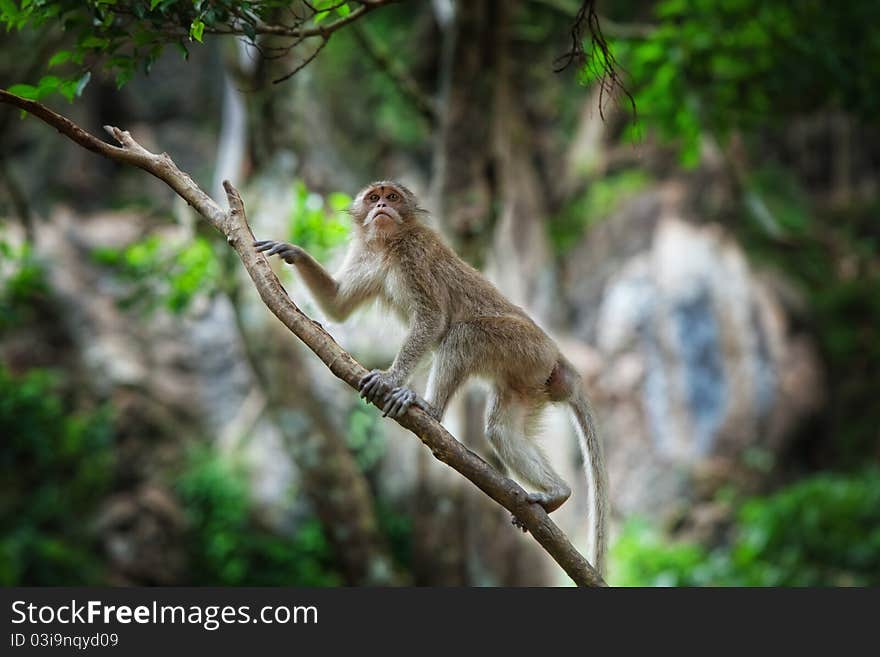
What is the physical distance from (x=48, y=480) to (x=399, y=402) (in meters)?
7.51

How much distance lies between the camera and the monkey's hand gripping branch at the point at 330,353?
3320 mm

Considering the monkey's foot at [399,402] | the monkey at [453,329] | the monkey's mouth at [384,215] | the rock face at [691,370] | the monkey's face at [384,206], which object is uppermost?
the rock face at [691,370]

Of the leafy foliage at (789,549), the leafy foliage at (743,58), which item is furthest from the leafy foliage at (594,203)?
the leafy foliage at (789,549)

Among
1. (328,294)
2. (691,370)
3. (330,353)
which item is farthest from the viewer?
(691,370)

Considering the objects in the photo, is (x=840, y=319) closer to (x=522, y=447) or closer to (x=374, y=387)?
(x=522, y=447)

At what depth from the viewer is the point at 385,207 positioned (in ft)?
15.4

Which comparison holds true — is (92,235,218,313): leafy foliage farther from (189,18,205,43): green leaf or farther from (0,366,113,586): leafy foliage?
(189,18,205,43): green leaf

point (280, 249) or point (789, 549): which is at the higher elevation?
point (789, 549)

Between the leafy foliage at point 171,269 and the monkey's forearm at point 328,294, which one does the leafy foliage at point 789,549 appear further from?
the monkey's forearm at point 328,294

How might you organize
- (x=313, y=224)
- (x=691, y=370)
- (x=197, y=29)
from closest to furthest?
(x=197, y=29)
(x=313, y=224)
(x=691, y=370)

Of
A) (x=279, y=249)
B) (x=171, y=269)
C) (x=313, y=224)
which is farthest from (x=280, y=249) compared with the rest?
(x=171, y=269)

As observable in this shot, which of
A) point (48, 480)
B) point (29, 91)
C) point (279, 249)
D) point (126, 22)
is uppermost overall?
point (48, 480)

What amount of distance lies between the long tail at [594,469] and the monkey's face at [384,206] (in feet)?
4.31

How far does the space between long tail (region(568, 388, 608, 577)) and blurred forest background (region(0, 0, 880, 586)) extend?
51.9 inches
